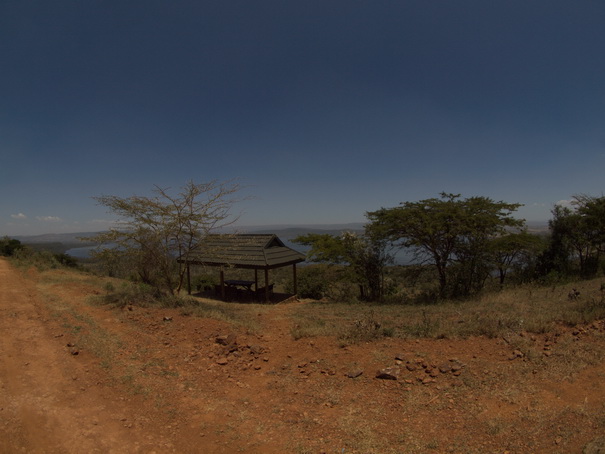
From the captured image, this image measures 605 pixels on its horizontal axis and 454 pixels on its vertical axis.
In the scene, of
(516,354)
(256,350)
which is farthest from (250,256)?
(516,354)

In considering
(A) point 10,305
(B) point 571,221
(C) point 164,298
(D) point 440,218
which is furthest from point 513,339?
(B) point 571,221

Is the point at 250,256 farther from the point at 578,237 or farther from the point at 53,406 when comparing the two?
the point at 578,237

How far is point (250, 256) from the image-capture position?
49.3ft

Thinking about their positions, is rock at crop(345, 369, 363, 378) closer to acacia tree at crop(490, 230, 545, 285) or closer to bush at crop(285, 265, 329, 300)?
acacia tree at crop(490, 230, 545, 285)

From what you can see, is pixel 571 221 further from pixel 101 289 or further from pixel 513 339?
pixel 101 289

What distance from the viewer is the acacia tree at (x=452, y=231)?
13.6 meters

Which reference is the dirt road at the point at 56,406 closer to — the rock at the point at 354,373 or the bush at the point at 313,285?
the rock at the point at 354,373

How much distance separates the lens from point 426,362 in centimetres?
549

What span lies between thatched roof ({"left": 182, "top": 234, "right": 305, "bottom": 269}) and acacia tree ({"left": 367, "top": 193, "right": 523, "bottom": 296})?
4541mm

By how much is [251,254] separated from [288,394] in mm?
10546

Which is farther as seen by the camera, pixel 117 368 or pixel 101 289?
pixel 101 289

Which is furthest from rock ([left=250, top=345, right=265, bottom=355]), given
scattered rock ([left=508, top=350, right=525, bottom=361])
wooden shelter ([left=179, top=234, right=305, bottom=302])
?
wooden shelter ([left=179, top=234, right=305, bottom=302])

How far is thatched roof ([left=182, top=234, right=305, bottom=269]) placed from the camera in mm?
14047

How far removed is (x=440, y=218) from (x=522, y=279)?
861cm
